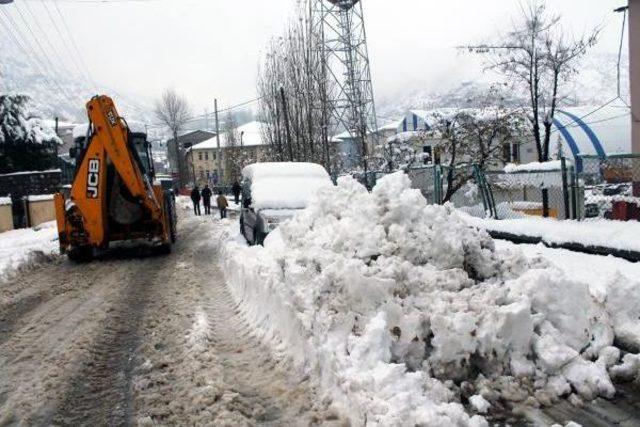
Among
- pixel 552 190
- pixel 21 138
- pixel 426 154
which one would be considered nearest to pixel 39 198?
pixel 21 138

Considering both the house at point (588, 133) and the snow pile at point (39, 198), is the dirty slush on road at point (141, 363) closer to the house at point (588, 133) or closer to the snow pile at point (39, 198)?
the snow pile at point (39, 198)

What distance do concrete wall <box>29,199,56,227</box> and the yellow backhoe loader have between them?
43.2ft

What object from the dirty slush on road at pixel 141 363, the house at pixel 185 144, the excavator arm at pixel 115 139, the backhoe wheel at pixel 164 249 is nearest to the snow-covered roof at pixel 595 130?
the backhoe wheel at pixel 164 249

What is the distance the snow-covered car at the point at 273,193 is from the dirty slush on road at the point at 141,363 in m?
2.83

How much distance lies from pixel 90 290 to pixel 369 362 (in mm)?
6954

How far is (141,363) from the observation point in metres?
5.52

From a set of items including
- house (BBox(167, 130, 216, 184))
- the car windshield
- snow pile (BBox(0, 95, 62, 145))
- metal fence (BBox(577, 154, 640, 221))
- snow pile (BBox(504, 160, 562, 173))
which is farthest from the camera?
house (BBox(167, 130, 216, 184))

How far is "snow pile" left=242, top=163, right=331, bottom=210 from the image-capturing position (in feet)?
41.6

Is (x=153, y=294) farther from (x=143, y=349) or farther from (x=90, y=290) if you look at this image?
(x=143, y=349)

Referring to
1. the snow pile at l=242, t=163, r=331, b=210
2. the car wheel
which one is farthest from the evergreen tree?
the car wheel

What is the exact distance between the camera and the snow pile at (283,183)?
1269cm

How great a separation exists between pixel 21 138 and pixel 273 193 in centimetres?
2449

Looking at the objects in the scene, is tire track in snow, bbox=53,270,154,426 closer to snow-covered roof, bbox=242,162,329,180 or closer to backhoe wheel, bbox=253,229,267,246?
backhoe wheel, bbox=253,229,267,246

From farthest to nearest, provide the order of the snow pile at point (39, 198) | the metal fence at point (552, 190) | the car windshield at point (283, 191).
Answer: the snow pile at point (39, 198) → the car windshield at point (283, 191) → the metal fence at point (552, 190)
